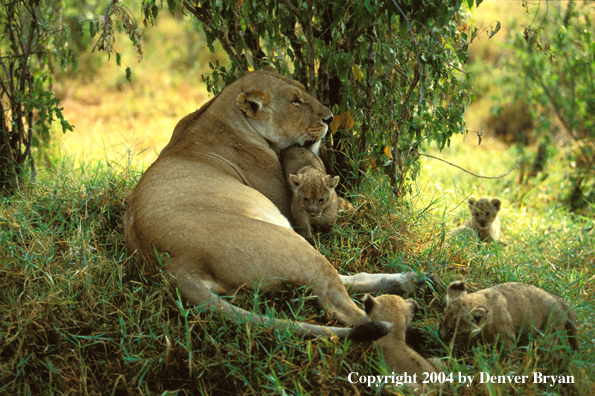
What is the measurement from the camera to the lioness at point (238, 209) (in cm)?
298

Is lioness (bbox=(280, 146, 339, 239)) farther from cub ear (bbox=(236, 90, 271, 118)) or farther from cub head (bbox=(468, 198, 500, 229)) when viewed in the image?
Answer: cub head (bbox=(468, 198, 500, 229))

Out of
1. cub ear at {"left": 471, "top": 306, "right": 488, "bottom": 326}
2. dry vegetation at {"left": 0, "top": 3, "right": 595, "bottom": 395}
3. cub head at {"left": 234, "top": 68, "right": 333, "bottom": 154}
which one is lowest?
dry vegetation at {"left": 0, "top": 3, "right": 595, "bottom": 395}

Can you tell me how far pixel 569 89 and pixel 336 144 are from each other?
5583 mm

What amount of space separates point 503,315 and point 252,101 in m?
2.43

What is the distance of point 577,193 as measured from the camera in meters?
7.50

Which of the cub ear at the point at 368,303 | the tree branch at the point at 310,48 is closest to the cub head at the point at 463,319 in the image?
the cub ear at the point at 368,303

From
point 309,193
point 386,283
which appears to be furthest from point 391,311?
point 309,193

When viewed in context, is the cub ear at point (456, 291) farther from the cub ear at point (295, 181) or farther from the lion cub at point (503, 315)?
the cub ear at point (295, 181)

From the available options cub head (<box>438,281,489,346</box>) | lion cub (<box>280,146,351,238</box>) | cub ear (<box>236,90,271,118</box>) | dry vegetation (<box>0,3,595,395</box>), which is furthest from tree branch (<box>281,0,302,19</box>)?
cub head (<box>438,281,489,346</box>)

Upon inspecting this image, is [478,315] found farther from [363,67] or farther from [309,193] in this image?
[363,67]

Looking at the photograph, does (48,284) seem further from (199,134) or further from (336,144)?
(336,144)

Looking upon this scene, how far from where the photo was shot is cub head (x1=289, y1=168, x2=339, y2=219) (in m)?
3.95

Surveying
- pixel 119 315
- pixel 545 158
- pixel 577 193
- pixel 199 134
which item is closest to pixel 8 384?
pixel 119 315

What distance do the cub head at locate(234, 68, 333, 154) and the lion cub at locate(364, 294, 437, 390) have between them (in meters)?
1.78
